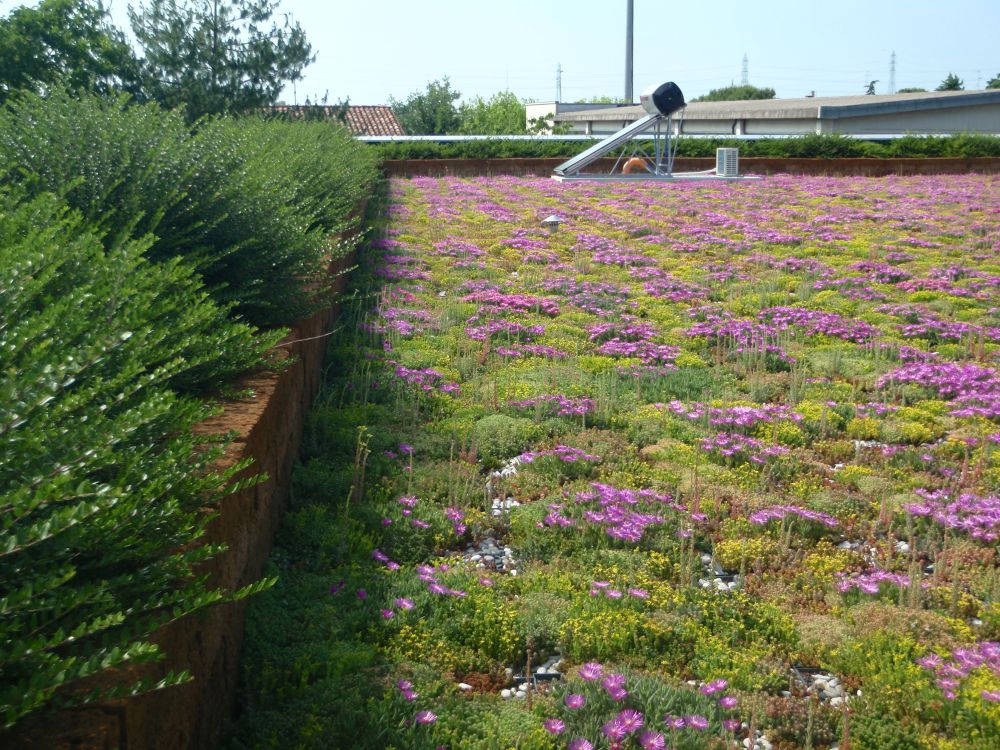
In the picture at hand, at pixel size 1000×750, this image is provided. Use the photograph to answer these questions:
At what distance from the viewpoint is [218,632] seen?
112 inches

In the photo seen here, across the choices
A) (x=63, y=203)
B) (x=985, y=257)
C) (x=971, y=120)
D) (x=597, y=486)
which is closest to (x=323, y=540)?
(x=597, y=486)

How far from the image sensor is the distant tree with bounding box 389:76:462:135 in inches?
2611

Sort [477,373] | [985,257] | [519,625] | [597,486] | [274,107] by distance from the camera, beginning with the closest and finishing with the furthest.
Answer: [519,625]
[597,486]
[477,373]
[985,257]
[274,107]

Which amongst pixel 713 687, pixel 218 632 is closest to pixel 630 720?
pixel 713 687

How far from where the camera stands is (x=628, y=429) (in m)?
5.91

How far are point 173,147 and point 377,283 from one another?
505 cm

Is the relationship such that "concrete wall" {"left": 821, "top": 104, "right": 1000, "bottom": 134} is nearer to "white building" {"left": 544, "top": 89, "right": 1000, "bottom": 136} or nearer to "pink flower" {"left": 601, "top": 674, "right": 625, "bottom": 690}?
"white building" {"left": 544, "top": 89, "right": 1000, "bottom": 136}

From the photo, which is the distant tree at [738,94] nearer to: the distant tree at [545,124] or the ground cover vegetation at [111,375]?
the distant tree at [545,124]

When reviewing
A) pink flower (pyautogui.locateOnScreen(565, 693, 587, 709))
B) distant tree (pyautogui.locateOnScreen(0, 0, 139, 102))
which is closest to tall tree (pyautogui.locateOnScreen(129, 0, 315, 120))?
distant tree (pyautogui.locateOnScreen(0, 0, 139, 102))

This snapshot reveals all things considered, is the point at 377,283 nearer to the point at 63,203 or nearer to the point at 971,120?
the point at 63,203

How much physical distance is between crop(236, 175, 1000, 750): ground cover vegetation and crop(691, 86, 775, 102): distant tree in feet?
250

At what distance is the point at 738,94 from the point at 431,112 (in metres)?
34.6

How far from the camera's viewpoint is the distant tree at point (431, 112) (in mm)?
66312

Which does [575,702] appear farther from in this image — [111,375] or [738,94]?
[738,94]
